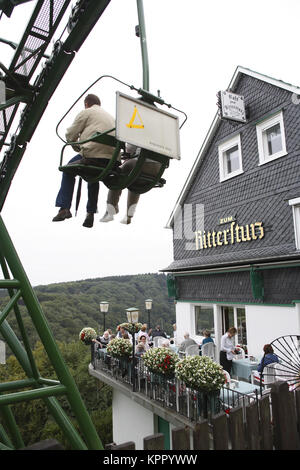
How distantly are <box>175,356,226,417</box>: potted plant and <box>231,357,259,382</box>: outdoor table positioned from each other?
93.7 inches

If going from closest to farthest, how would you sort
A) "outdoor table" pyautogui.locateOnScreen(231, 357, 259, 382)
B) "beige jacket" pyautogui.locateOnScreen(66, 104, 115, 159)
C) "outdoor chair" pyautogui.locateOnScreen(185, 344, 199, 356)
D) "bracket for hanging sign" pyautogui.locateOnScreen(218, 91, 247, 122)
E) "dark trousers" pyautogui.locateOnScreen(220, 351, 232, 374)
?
1. "beige jacket" pyautogui.locateOnScreen(66, 104, 115, 159)
2. "outdoor table" pyautogui.locateOnScreen(231, 357, 259, 382)
3. "dark trousers" pyautogui.locateOnScreen(220, 351, 232, 374)
4. "outdoor chair" pyautogui.locateOnScreen(185, 344, 199, 356)
5. "bracket for hanging sign" pyautogui.locateOnScreen(218, 91, 247, 122)

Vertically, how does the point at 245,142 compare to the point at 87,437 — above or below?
above

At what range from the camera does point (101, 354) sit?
13086 millimetres

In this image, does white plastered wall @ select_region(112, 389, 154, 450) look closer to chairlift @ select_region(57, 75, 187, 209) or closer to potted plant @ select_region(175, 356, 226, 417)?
potted plant @ select_region(175, 356, 226, 417)

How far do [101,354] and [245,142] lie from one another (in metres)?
9.78

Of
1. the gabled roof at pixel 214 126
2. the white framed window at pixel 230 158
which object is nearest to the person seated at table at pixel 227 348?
the white framed window at pixel 230 158

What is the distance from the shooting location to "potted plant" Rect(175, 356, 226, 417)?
674 centimetres

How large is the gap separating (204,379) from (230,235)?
735 cm

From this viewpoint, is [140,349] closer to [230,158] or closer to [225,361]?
[225,361]

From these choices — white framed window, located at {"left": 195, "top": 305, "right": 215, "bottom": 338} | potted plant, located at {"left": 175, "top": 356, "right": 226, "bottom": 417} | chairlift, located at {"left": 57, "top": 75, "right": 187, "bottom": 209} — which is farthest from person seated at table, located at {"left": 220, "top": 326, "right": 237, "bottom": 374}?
chairlift, located at {"left": 57, "top": 75, "right": 187, "bottom": 209}

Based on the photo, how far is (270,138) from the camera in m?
12.4

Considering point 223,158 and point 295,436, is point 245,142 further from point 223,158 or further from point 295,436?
point 295,436
